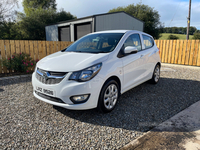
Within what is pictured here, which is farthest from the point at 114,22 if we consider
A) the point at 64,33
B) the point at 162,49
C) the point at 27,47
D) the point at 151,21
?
the point at 151,21

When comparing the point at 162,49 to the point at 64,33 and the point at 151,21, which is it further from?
the point at 151,21

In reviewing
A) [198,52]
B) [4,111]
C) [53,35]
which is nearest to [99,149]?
[4,111]

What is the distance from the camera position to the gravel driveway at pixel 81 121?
2330 mm

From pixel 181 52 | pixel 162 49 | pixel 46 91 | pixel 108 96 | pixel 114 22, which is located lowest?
pixel 108 96

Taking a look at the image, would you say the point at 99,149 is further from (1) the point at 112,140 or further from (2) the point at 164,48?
(2) the point at 164,48

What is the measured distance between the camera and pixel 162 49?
35.3 feet

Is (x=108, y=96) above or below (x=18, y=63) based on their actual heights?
below

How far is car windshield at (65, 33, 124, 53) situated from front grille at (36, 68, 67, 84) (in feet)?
3.46

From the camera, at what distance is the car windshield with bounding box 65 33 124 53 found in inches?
136

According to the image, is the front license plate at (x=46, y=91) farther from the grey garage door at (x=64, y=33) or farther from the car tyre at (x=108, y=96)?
the grey garage door at (x=64, y=33)

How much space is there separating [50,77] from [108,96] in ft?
3.96

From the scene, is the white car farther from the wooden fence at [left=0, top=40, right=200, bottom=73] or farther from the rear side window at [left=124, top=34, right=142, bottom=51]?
the wooden fence at [left=0, top=40, right=200, bottom=73]

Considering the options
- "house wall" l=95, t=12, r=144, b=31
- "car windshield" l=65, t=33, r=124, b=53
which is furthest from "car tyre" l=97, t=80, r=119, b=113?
"house wall" l=95, t=12, r=144, b=31

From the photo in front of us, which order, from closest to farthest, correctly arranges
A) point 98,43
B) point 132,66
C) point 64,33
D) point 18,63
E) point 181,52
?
point 132,66
point 98,43
point 18,63
point 181,52
point 64,33
